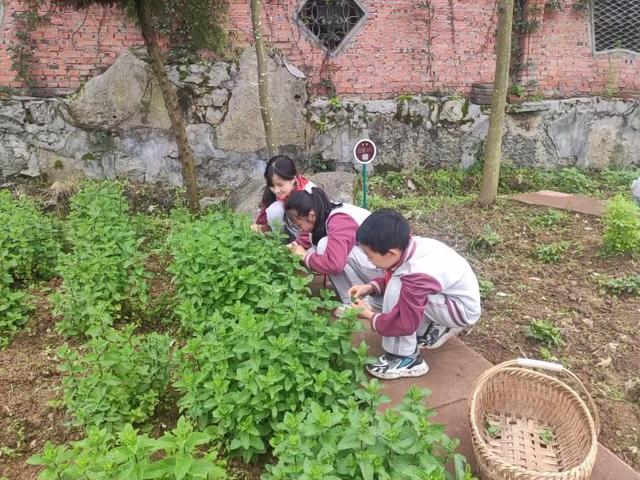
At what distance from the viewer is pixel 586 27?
7645 millimetres

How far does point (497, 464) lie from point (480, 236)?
3.42 metres

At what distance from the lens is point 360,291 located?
294 cm

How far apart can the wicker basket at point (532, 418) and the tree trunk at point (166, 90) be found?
4.31m

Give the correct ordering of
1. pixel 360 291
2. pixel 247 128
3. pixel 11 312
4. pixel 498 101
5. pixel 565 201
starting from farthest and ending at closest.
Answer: pixel 247 128 → pixel 565 201 → pixel 498 101 → pixel 11 312 → pixel 360 291

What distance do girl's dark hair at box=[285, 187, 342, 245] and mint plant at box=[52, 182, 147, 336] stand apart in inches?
46.7

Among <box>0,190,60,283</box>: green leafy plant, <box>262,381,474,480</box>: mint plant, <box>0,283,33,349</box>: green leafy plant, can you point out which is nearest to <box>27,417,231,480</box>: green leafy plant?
<box>262,381,474,480</box>: mint plant

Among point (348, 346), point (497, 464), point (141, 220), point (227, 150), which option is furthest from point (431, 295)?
point (227, 150)

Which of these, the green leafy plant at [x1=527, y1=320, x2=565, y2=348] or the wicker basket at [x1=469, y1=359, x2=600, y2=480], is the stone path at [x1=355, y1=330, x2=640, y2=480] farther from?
the green leafy plant at [x1=527, y1=320, x2=565, y2=348]

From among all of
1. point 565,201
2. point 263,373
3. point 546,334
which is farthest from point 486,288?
point 565,201

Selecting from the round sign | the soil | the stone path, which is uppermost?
the round sign

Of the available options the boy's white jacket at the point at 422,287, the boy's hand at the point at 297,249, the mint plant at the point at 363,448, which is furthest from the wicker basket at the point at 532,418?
the boy's hand at the point at 297,249

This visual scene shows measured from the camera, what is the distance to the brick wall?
22.1 ft

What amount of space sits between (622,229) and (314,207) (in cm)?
280

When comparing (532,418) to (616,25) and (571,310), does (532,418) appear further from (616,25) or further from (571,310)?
(616,25)
